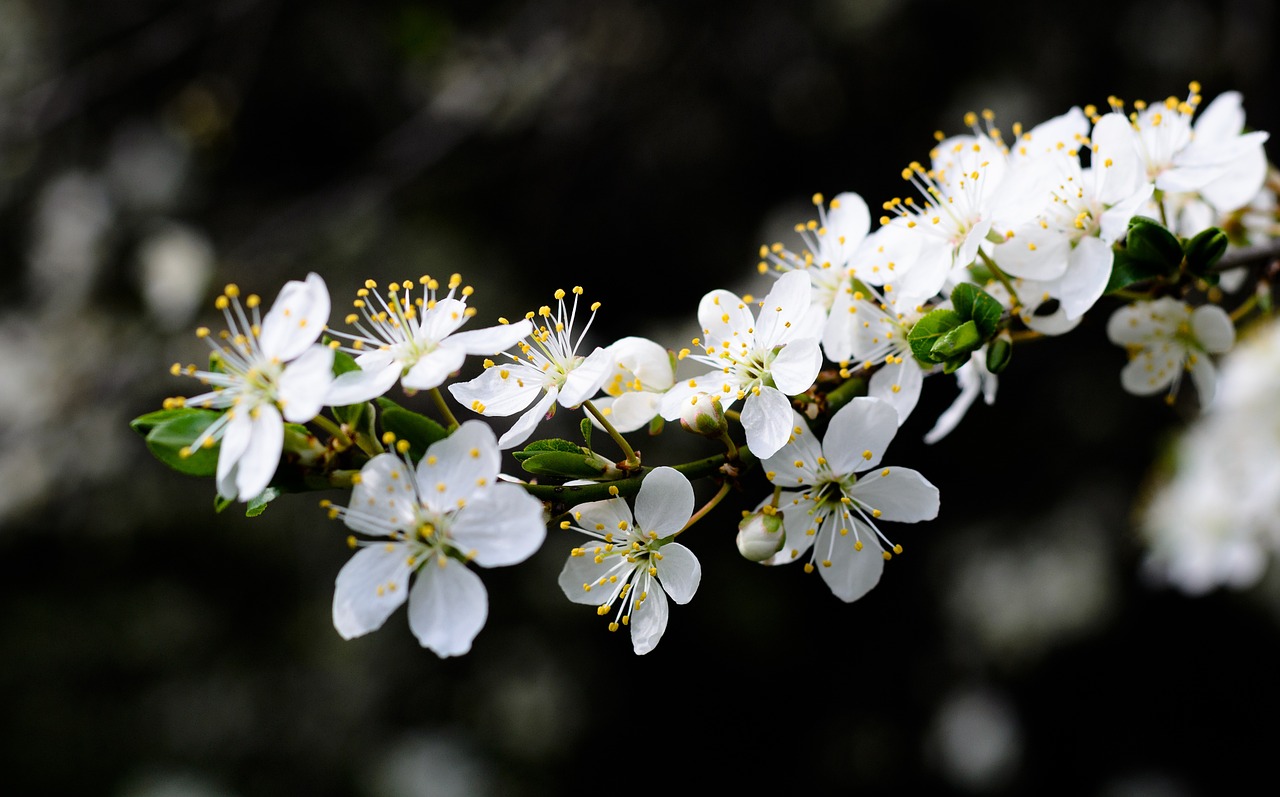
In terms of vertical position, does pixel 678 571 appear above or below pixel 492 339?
below

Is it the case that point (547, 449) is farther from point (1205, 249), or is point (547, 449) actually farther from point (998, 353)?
point (1205, 249)

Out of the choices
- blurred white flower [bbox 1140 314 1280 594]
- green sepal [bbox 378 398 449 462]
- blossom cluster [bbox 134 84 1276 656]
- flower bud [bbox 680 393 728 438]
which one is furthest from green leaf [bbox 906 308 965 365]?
blurred white flower [bbox 1140 314 1280 594]

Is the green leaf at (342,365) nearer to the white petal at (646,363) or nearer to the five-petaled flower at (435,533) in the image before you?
the five-petaled flower at (435,533)

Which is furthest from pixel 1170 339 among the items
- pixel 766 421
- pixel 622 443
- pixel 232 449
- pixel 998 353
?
pixel 232 449

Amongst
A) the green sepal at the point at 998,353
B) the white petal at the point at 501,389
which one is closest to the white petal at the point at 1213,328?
the green sepal at the point at 998,353

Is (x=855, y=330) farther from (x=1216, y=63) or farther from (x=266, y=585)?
(x=266, y=585)
